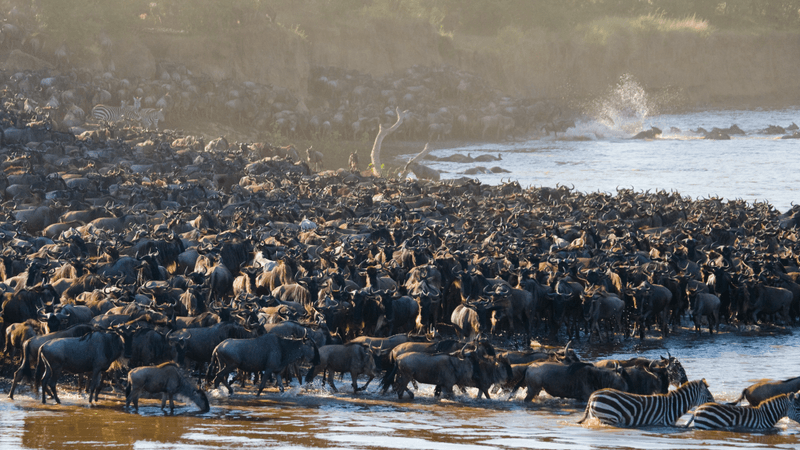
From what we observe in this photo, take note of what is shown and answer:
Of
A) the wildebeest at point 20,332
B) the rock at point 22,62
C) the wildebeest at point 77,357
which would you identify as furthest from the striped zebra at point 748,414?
the rock at point 22,62

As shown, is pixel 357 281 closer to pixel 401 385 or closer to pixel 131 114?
pixel 401 385

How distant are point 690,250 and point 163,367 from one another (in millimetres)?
13236

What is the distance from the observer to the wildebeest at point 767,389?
34.4ft

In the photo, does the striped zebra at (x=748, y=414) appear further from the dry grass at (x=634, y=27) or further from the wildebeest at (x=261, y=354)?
the dry grass at (x=634, y=27)

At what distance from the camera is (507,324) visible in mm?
14719

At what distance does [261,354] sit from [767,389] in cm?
633

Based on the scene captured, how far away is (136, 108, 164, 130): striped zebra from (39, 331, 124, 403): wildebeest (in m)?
36.2

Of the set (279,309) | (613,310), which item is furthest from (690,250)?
(279,309)

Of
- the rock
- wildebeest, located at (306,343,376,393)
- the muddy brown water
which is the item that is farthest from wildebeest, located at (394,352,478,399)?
the rock

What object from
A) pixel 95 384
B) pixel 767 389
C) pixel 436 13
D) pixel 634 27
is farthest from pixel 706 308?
pixel 634 27

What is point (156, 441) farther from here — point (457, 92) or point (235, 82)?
point (457, 92)

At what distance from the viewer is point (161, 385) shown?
10031 millimetres

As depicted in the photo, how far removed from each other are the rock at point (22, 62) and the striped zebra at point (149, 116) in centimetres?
665

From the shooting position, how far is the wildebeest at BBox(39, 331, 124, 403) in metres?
10.4
